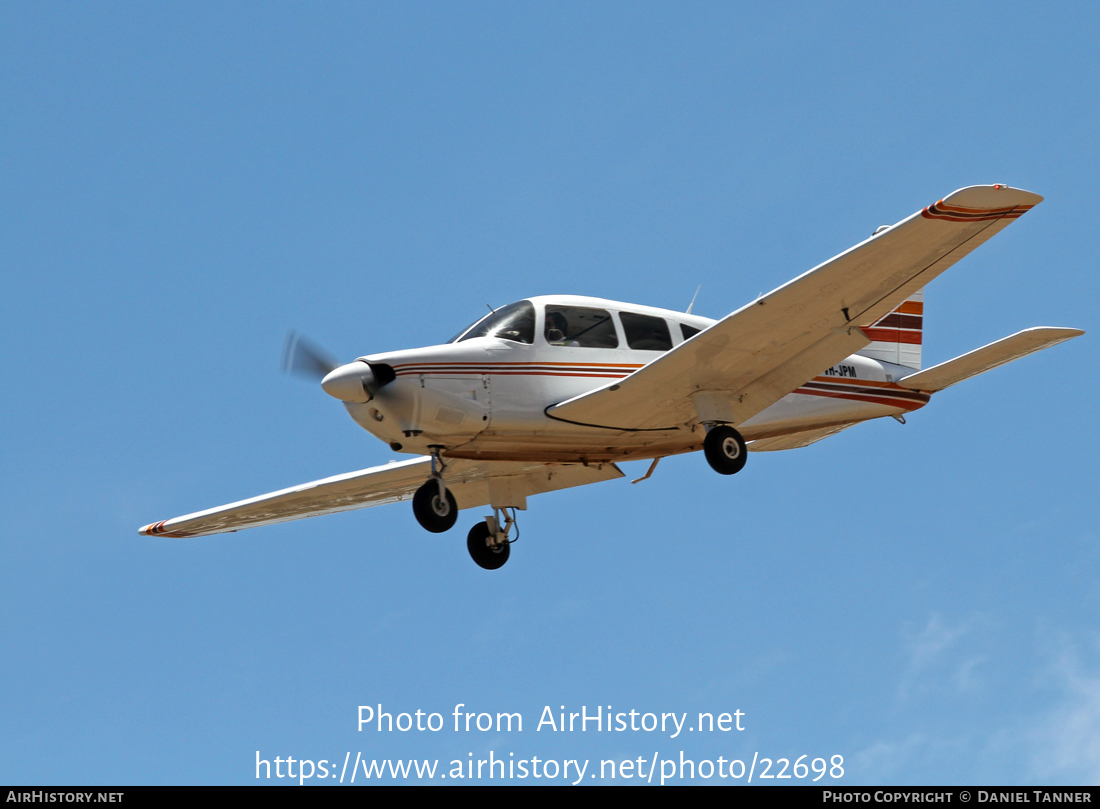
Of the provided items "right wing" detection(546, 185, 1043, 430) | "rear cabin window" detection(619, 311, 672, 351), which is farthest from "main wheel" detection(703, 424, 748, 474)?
"rear cabin window" detection(619, 311, 672, 351)

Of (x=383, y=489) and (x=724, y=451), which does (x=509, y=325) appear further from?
(x=383, y=489)

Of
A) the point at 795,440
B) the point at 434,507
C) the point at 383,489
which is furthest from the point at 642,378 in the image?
the point at 383,489

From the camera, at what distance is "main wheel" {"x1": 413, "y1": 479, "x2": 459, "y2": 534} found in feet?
50.9

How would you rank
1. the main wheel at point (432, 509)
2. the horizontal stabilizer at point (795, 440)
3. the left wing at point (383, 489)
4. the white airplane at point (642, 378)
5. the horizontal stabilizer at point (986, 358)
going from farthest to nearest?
the horizontal stabilizer at point (795, 440), the left wing at point (383, 489), the horizontal stabilizer at point (986, 358), the main wheel at point (432, 509), the white airplane at point (642, 378)

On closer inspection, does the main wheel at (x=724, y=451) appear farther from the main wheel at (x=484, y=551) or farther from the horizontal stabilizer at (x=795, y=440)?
the main wheel at (x=484, y=551)

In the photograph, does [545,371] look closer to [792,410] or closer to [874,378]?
[792,410]

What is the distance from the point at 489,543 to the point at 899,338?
7.01 metres

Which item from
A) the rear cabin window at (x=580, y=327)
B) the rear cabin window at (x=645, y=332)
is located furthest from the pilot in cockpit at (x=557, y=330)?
Result: the rear cabin window at (x=645, y=332)

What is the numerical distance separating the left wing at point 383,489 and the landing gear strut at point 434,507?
6.53 feet

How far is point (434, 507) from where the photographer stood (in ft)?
50.9

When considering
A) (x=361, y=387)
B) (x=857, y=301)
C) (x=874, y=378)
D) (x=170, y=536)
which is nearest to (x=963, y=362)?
(x=874, y=378)

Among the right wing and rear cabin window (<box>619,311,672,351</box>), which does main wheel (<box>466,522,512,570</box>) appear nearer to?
the right wing

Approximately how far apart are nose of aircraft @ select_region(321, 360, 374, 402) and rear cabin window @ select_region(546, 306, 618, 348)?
2.52 m

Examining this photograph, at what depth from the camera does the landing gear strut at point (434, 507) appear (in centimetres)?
1551
